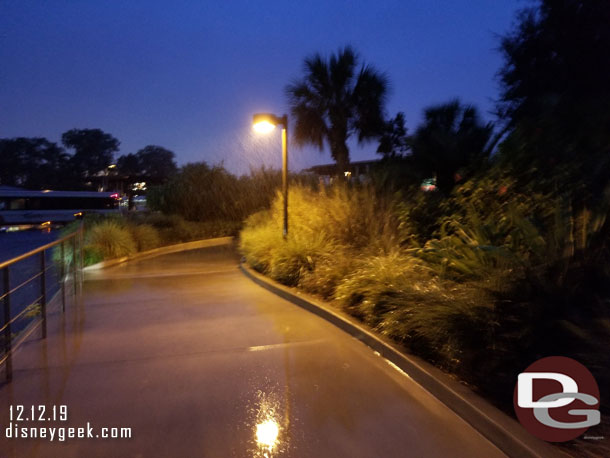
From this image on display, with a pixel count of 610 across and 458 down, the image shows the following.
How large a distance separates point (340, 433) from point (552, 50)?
10.9 meters

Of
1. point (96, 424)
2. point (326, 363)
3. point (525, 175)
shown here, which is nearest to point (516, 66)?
point (525, 175)

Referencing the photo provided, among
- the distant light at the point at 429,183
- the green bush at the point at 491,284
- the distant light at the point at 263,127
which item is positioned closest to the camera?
the green bush at the point at 491,284

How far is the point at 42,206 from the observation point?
124 feet

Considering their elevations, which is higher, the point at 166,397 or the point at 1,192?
the point at 1,192

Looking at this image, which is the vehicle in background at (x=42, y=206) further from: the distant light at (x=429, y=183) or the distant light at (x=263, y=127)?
the distant light at (x=429, y=183)

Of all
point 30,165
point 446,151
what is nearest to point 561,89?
point 446,151

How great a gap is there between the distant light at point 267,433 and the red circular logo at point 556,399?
76.7 inches

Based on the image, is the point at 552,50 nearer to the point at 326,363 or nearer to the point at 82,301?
the point at 326,363

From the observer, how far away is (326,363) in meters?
5.66

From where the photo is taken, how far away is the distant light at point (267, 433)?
3.87 metres

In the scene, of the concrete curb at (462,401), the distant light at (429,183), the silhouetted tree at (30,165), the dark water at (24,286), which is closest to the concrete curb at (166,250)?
the dark water at (24,286)

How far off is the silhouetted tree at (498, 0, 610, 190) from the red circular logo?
123 inches

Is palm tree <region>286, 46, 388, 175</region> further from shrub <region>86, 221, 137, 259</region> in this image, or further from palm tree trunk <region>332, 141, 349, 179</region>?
shrub <region>86, 221, 137, 259</region>

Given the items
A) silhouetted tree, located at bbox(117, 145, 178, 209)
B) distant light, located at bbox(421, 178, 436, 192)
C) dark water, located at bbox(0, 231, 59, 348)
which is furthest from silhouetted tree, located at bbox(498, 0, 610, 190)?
silhouetted tree, located at bbox(117, 145, 178, 209)
